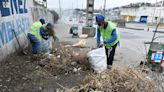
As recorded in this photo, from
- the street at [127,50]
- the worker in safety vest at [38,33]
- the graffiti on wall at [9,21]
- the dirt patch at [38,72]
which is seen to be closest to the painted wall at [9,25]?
the graffiti on wall at [9,21]

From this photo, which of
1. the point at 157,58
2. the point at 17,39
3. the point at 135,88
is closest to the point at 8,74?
the point at 17,39

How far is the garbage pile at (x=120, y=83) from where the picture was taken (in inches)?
100.0

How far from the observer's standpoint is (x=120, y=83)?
2.62 meters

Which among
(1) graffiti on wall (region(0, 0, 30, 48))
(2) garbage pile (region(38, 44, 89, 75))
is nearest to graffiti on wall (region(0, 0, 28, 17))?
(1) graffiti on wall (region(0, 0, 30, 48))

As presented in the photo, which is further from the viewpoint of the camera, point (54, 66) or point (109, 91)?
point (54, 66)

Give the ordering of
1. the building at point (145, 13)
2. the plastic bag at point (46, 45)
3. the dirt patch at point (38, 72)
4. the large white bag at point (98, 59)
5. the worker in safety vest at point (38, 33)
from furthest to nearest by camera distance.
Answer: the building at point (145, 13), the plastic bag at point (46, 45), the worker in safety vest at point (38, 33), the large white bag at point (98, 59), the dirt patch at point (38, 72)

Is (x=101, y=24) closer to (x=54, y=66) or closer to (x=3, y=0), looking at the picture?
(x=54, y=66)

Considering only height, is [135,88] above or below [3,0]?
below

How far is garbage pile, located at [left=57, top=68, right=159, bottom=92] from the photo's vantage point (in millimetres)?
2539

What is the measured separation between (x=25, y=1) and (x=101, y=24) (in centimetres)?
501

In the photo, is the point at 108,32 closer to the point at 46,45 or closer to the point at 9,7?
the point at 46,45

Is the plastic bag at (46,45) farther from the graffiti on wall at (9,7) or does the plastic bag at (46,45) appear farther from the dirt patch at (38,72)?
the graffiti on wall at (9,7)

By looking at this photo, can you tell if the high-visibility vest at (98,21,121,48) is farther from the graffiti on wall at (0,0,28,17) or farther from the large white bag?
the graffiti on wall at (0,0,28,17)

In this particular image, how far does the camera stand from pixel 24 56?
524 centimetres
